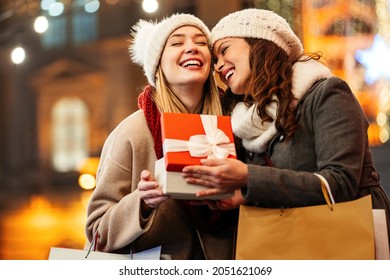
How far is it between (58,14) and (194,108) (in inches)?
426

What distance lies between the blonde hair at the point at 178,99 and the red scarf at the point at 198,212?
4 cm

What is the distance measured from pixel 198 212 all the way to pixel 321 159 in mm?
374

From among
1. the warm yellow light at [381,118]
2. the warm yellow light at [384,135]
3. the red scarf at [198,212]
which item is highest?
the warm yellow light at [381,118]

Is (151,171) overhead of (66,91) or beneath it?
beneath

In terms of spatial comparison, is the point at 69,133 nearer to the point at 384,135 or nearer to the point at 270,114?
the point at 384,135

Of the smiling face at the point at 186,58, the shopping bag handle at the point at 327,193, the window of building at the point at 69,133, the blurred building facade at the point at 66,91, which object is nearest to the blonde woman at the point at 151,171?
the smiling face at the point at 186,58

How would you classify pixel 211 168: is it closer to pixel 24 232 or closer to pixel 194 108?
pixel 194 108

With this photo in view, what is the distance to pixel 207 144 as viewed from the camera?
66.7 inches

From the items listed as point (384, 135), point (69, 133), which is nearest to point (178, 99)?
point (384, 135)

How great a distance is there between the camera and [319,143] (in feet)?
5.68

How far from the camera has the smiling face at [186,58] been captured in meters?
1.97

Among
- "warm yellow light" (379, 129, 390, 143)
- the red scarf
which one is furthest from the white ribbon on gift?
"warm yellow light" (379, 129, 390, 143)

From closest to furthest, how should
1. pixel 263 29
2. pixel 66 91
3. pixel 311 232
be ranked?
pixel 311 232 → pixel 263 29 → pixel 66 91

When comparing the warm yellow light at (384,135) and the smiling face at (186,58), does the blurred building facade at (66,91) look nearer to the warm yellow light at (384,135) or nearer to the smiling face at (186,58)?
the warm yellow light at (384,135)
